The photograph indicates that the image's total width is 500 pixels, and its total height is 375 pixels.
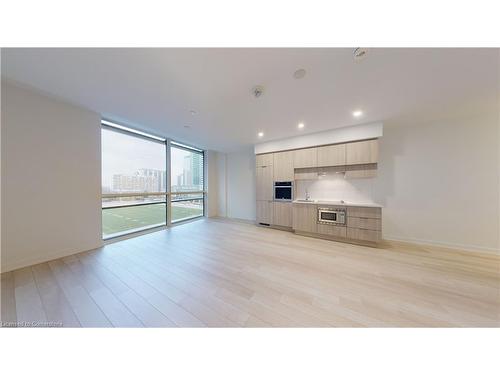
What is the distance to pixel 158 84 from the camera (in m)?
2.01

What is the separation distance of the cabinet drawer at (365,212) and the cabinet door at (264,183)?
2.08m

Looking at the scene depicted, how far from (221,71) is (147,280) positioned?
2830mm

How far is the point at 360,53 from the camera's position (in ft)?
4.82

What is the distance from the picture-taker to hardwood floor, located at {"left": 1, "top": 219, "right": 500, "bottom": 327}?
1.41 meters

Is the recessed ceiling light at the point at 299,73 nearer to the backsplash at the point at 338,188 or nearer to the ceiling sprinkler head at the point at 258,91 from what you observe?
the ceiling sprinkler head at the point at 258,91

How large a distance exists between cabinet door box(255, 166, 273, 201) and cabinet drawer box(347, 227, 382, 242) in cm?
219

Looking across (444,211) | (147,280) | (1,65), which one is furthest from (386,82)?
(1,65)

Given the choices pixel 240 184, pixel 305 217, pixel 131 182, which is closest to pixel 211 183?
pixel 240 184

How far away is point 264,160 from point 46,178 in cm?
450

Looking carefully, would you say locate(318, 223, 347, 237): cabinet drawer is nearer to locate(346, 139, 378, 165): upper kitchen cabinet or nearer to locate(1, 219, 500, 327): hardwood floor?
locate(1, 219, 500, 327): hardwood floor

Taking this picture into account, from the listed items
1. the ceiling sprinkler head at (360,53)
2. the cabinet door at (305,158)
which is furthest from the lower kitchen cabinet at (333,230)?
the ceiling sprinkler head at (360,53)

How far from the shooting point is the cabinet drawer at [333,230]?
3.43 meters

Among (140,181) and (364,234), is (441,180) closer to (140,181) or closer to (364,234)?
(364,234)
